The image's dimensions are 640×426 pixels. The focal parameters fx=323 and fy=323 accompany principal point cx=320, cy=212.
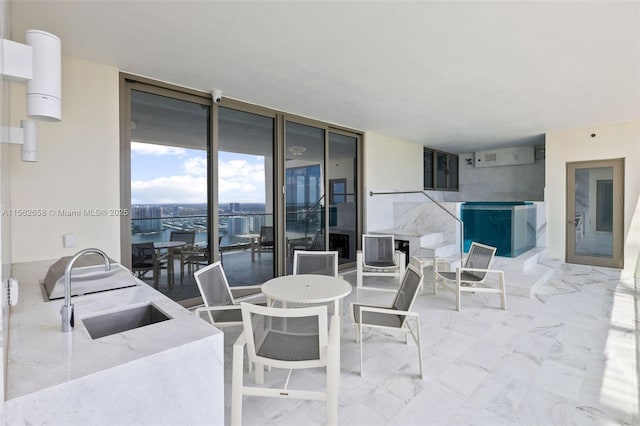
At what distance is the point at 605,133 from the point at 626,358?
182 inches

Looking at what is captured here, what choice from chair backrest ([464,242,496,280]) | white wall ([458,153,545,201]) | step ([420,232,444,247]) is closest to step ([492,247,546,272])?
step ([420,232,444,247])

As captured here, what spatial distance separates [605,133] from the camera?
564 centimetres

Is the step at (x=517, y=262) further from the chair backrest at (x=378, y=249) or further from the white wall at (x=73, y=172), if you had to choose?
the white wall at (x=73, y=172)

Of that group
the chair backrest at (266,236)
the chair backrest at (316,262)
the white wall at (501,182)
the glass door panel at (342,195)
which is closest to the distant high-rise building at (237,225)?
the chair backrest at (266,236)

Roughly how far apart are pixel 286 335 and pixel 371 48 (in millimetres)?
2390

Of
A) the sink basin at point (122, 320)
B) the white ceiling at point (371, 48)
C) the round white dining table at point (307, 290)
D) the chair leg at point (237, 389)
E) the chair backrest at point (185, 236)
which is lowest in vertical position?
the chair leg at point (237, 389)

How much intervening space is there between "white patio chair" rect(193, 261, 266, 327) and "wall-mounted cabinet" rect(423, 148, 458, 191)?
6.08 metres

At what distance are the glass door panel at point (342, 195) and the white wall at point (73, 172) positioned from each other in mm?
3265

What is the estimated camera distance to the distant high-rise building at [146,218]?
3.44 metres

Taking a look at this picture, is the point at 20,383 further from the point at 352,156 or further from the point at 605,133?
the point at 605,133

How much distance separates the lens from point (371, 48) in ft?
9.08

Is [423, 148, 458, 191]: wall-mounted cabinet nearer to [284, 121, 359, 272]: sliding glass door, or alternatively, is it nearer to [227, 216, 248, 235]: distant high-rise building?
[284, 121, 359, 272]: sliding glass door

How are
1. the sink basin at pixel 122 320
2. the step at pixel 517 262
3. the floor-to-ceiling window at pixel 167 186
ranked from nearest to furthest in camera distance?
the sink basin at pixel 122 320 → the floor-to-ceiling window at pixel 167 186 → the step at pixel 517 262

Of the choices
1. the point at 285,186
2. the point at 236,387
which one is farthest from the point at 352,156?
the point at 236,387
